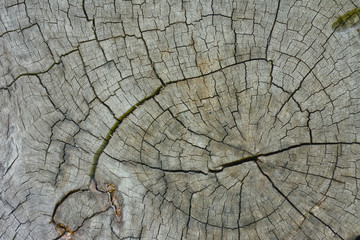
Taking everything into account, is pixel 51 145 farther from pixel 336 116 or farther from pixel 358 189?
pixel 358 189

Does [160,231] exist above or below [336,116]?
below

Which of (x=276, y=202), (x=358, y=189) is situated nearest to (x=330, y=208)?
(x=358, y=189)

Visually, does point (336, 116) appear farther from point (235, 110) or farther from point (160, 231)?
point (160, 231)

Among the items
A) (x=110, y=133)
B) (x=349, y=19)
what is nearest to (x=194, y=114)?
(x=110, y=133)

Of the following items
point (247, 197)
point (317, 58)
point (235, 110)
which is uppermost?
point (317, 58)

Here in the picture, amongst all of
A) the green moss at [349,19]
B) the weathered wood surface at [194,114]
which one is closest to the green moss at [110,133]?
the weathered wood surface at [194,114]

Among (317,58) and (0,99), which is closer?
(317,58)

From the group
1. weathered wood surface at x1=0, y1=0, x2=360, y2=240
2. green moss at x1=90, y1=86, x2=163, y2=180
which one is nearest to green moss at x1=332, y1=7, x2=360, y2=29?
weathered wood surface at x1=0, y1=0, x2=360, y2=240

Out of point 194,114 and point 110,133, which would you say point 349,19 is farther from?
point 110,133
